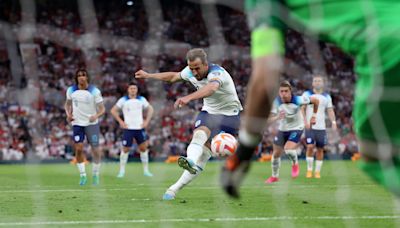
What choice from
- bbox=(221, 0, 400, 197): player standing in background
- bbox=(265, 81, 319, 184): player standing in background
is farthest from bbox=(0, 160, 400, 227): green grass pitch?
bbox=(221, 0, 400, 197): player standing in background

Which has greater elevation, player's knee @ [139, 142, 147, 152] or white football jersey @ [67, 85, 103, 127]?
white football jersey @ [67, 85, 103, 127]

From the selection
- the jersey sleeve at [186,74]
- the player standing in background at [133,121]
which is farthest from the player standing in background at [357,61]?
the player standing in background at [133,121]

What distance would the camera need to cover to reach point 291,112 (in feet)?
43.4

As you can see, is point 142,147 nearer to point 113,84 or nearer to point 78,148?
point 78,148

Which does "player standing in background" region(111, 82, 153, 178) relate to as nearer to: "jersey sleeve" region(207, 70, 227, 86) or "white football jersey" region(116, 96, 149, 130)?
"white football jersey" region(116, 96, 149, 130)

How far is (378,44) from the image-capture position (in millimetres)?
2943

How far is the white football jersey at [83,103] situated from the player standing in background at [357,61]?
9851mm

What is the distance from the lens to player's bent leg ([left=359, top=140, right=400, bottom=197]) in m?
3.08

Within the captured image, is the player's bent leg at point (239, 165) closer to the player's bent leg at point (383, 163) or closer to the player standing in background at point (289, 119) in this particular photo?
the player's bent leg at point (383, 163)

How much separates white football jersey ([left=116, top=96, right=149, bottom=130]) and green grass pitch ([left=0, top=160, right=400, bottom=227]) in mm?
3764

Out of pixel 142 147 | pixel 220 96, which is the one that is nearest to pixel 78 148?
pixel 142 147

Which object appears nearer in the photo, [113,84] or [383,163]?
[383,163]

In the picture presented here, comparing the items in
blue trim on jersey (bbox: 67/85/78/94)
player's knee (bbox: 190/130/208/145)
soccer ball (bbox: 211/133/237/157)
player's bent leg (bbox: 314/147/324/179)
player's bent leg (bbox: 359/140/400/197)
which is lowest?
player's bent leg (bbox: 314/147/324/179)

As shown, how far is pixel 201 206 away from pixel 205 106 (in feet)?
5.89
